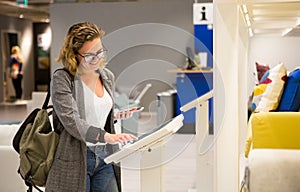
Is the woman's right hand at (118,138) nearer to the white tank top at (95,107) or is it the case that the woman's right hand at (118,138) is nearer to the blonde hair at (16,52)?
the white tank top at (95,107)

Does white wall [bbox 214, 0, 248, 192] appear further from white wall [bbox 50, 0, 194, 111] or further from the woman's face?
white wall [bbox 50, 0, 194, 111]

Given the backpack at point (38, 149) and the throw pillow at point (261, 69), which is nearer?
the backpack at point (38, 149)

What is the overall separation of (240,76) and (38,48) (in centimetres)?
1492

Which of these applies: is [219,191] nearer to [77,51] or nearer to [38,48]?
[77,51]

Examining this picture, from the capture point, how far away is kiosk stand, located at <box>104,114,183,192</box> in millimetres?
2346

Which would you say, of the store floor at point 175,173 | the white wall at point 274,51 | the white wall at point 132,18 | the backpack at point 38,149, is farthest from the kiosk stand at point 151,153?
the white wall at point 132,18

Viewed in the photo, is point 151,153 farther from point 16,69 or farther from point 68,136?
point 16,69

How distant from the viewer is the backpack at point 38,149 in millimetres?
2600

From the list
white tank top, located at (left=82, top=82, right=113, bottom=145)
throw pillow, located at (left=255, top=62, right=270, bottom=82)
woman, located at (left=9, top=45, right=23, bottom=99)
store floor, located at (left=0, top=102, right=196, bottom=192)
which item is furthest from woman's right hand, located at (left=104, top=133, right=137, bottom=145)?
woman, located at (left=9, top=45, right=23, bottom=99)

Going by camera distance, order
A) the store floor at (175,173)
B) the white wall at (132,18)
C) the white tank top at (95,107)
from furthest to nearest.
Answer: the white wall at (132,18)
the store floor at (175,173)
the white tank top at (95,107)

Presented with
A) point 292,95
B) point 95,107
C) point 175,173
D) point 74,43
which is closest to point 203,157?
point 292,95

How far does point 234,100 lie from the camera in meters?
3.38

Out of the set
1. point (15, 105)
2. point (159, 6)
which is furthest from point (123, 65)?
point (15, 105)

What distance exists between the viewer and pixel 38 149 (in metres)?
2.62
